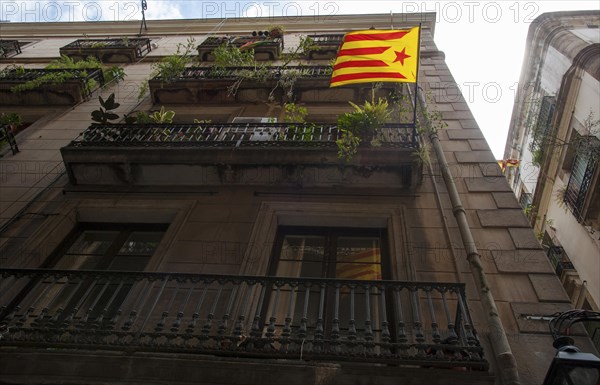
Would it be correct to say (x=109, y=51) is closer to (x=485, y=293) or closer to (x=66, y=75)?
(x=66, y=75)

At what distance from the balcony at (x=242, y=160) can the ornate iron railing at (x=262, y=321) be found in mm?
2703

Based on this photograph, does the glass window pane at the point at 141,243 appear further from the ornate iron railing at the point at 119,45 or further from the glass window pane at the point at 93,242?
the ornate iron railing at the point at 119,45

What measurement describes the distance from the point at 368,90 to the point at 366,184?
4.37 m

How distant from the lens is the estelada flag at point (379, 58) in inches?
312

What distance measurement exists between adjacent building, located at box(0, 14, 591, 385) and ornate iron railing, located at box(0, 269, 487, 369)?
0.09 ft

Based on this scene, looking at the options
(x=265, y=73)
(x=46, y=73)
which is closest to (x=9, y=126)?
(x=46, y=73)

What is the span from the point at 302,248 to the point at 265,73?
22.2 feet

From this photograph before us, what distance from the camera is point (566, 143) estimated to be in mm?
14398

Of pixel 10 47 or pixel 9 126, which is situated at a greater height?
pixel 10 47

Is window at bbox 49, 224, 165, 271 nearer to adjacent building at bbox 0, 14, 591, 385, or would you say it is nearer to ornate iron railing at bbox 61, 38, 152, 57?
adjacent building at bbox 0, 14, 591, 385

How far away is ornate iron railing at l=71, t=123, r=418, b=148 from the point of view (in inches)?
338

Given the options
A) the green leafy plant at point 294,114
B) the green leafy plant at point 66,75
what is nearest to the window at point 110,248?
the green leafy plant at point 294,114

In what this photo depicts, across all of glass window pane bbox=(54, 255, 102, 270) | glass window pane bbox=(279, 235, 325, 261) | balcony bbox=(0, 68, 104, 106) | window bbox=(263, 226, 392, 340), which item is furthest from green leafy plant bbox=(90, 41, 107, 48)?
glass window pane bbox=(279, 235, 325, 261)

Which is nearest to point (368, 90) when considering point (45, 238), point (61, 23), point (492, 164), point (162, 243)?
point (492, 164)
